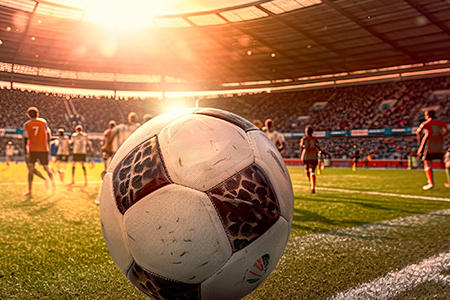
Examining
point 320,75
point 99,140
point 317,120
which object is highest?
point 320,75

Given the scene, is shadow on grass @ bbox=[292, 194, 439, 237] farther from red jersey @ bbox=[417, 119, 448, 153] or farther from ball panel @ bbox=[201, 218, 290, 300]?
red jersey @ bbox=[417, 119, 448, 153]

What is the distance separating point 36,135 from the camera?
720cm

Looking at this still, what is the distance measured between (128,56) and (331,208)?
25.3 metres

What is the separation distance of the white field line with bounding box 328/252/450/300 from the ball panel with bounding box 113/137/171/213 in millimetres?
1270

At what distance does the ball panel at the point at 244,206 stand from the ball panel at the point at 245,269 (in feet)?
0.16

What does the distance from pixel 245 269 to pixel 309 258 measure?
1.44 m

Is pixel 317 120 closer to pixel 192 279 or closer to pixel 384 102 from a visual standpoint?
pixel 384 102

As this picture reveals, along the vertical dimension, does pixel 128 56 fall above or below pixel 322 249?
above

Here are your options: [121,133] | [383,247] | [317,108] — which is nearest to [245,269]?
[383,247]

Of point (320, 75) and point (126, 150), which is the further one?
point (320, 75)

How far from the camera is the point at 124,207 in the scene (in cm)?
167

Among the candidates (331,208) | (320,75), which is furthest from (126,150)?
(320,75)

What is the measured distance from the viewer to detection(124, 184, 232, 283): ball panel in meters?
1.52

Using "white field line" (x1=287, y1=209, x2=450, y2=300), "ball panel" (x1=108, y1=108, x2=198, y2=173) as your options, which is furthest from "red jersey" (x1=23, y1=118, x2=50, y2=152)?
"ball panel" (x1=108, y1=108, x2=198, y2=173)
